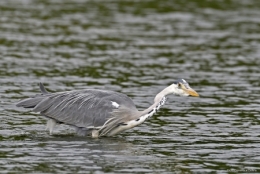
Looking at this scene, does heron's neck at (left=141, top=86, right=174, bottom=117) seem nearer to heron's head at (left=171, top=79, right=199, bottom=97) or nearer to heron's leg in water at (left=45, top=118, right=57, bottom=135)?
heron's head at (left=171, top=79, right=199, bottom=97)

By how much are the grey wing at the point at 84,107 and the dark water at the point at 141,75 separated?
1.10 ft

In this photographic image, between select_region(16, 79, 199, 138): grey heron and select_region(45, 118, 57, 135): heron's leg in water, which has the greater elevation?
select_region(16, 79, 199, 138): grey heron

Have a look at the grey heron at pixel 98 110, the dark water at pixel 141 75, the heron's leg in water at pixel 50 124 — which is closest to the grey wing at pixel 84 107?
the grey heron at pixel 98 110

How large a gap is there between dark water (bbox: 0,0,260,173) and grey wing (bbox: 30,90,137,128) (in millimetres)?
337

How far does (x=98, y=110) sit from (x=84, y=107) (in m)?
0.26

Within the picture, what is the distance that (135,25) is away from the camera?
27.3m

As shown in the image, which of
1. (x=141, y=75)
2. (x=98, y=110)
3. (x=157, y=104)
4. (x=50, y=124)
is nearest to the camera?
(x=157, y=104)

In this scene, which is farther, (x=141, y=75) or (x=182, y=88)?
(x=141, y=75)

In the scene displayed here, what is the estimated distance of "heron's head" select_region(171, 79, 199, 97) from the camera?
544 inches

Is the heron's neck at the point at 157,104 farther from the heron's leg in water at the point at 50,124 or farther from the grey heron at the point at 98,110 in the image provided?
the heron's leg in water at the point at 50,124

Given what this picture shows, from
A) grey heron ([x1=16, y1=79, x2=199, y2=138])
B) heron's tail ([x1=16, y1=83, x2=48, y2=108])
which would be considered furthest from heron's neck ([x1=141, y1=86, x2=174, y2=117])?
heron's tail ([x1=16, y1=83, x2=48, y2=108])

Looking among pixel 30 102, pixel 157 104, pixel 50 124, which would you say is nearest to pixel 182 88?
pixel 157 104

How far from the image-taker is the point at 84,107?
13922 mm

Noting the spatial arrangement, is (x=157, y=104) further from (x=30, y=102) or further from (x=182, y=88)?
(x=30, y=102)
